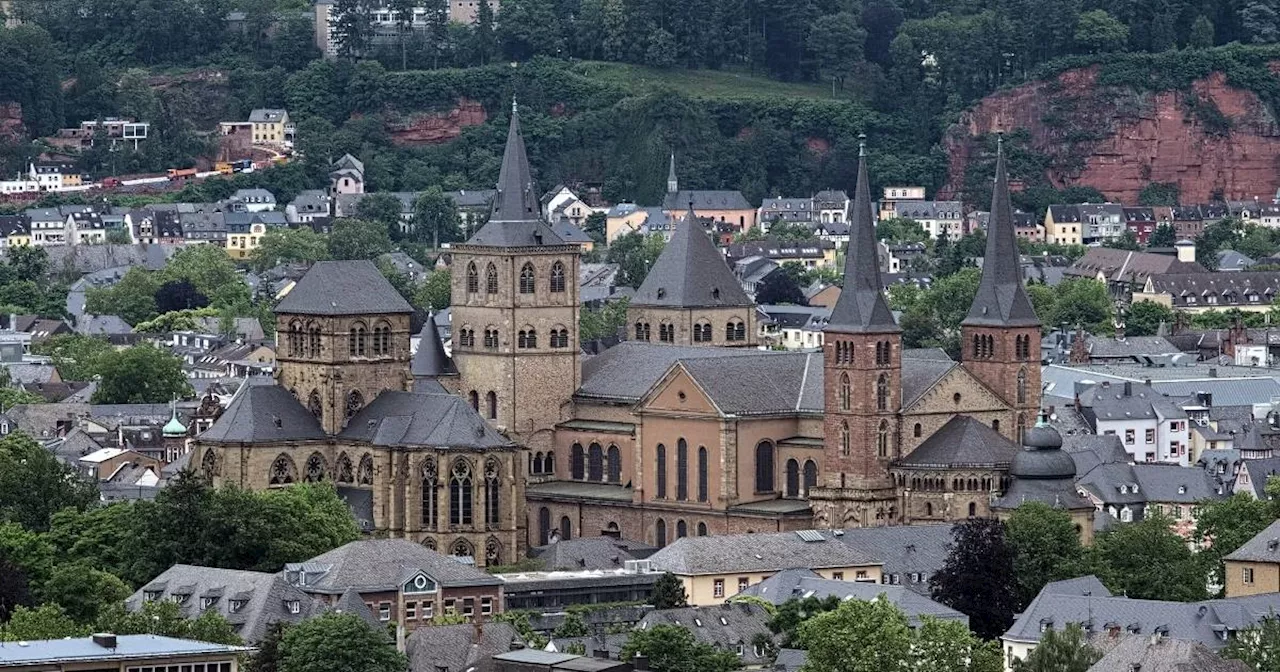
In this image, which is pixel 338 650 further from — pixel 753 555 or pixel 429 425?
pixel 429 425

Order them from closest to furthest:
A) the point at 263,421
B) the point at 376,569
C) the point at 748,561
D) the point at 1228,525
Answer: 1. the point at 376,569
2. the point at 748,561
3. the point at 1228,525
4. the point at 263,421

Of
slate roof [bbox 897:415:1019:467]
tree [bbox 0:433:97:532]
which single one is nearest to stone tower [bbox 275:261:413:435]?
tree [bbox 0:433:97:532]

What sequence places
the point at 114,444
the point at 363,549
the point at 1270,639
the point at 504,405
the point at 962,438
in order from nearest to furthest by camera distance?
the point at 1270,639, the point at 363,549, the point at 962,438, the point at 504,405, the point at 114,444

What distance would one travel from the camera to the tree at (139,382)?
196375 mm

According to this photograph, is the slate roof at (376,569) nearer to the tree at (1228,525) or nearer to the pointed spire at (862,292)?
the pointed spire at (862,292)

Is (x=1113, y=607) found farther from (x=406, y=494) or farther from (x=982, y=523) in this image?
(x=406, y=494)

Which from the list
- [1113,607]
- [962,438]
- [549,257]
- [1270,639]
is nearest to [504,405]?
[549,257]

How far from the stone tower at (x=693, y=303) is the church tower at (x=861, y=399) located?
17.3 meters

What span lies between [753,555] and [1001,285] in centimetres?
1853

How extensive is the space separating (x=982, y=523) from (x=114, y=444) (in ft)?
171

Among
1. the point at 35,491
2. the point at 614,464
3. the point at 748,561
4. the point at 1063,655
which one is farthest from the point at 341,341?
the point at 1063,655

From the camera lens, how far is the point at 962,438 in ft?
478

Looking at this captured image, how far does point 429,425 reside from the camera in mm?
148125

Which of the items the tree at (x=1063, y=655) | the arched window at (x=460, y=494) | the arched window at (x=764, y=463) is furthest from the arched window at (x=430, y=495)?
the tree at (x=1063, y=655)
